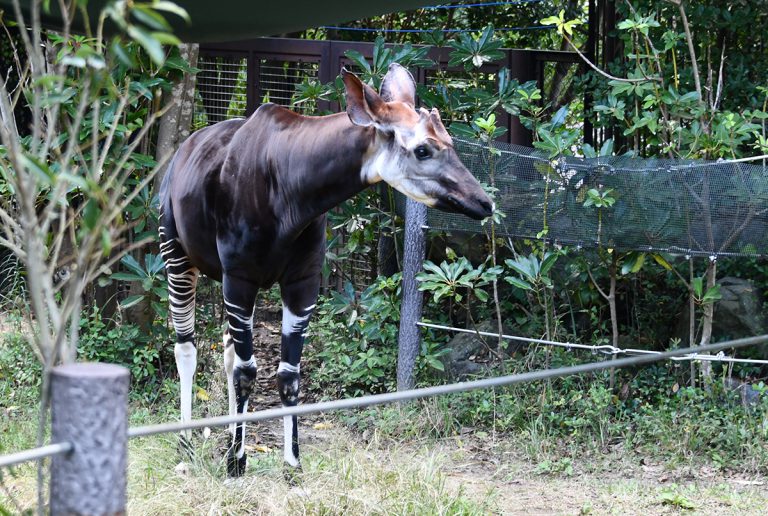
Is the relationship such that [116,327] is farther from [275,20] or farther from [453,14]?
[453,14]

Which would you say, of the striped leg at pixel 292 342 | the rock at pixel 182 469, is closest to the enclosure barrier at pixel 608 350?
the striped leg at pixel 292 342

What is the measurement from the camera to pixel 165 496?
376cm

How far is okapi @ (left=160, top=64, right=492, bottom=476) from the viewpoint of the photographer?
12.0 feet

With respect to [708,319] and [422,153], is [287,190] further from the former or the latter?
[708,319]

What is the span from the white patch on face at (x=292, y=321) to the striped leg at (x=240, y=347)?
0.49ft

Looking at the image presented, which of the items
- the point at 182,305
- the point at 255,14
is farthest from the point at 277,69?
the point at 255,14

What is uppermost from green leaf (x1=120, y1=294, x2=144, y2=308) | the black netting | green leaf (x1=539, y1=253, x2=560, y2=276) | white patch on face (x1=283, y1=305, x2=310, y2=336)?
the black netting

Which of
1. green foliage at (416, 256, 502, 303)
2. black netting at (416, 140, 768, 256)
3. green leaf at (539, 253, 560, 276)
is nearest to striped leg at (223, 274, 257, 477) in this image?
green foliage at (416, 256, 502, 303)

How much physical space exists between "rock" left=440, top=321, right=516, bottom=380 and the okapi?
58.1 inches

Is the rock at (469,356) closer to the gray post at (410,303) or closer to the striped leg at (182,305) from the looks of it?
the gray post at (410,303)

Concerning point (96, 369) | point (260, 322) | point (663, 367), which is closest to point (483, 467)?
point (663, 367)

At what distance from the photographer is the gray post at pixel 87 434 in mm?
1713

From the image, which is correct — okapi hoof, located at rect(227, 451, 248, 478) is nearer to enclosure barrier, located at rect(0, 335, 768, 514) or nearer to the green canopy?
the green canopy

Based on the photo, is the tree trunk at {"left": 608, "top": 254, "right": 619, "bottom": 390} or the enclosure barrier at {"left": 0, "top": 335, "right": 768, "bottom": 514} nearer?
the enclosure barrier at {"left": 0, "top": 335, "right": 768, "bottom": 514}
